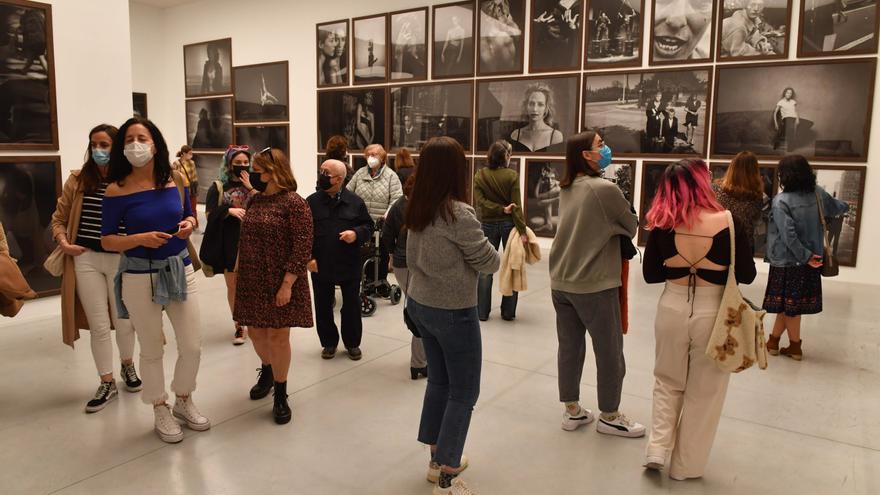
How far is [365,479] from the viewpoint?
356 centimetres

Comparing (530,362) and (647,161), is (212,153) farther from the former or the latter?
(530,362)

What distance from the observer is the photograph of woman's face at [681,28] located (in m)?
9.78

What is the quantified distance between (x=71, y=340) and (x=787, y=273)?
6.19 meters

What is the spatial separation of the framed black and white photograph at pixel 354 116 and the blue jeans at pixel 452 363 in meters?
10.8

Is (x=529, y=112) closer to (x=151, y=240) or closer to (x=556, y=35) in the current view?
(x=556, y=35)

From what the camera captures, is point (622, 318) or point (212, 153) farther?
point (212, 153)

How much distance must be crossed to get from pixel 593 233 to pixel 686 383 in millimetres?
1024

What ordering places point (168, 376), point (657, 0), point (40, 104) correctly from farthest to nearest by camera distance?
point (657, 0)
point (40, 104)
point (168, 376)

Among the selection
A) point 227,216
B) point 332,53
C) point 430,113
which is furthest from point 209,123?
point 227,216

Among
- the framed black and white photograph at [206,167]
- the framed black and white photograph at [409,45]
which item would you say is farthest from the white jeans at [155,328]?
the framed black and white photograph at [206,167]

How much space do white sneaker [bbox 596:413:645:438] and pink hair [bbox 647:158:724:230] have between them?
1.46m

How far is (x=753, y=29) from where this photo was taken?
30.8 feet

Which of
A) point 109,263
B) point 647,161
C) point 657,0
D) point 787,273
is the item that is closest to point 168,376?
point 109,263

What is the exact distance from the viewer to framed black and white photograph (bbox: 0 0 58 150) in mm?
6797
